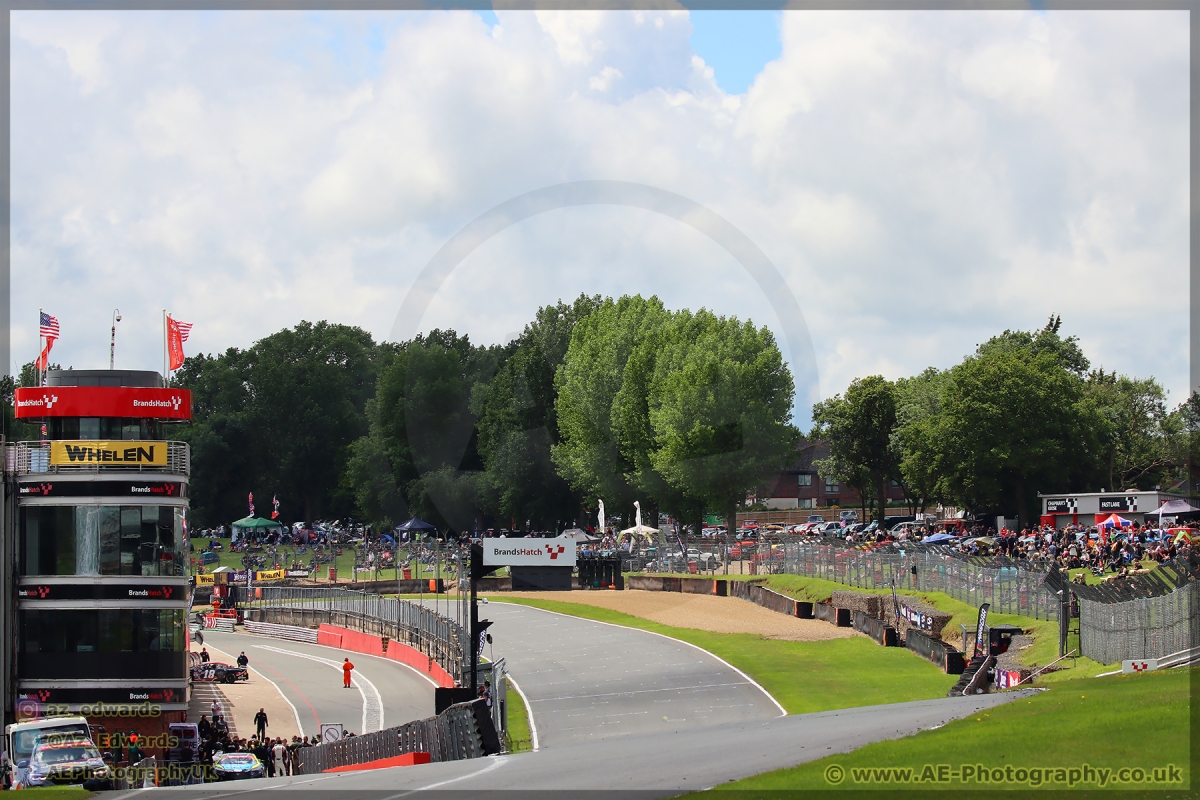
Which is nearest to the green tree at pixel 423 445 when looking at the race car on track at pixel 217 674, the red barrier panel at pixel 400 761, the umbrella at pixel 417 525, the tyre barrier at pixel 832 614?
the umbrella at pixel 417 525

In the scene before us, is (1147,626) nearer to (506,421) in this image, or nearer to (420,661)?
(420,661)

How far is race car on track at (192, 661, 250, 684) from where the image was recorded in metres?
49.6

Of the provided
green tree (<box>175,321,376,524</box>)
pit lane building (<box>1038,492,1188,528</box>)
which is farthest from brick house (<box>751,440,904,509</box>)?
pit lane building (<box>1038,492,1188,528</box>)

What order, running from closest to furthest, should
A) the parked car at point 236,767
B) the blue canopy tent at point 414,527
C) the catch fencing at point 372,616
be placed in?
the parked car at point 236,767 < the catch fencing at point 372,616 < the blue canopy tent at point 414,527

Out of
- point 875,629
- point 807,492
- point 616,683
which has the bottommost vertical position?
point 616,683

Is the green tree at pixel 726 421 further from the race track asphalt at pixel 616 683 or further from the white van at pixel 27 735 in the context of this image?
the white van at pixel 27 735

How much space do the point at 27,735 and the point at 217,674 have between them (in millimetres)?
24440

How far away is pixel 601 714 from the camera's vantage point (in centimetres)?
3344

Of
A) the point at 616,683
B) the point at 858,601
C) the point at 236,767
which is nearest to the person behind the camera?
the point at 236,767

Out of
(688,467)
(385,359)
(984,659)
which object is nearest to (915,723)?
(984,659)

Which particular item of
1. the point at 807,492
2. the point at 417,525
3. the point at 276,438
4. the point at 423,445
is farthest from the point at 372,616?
the point at 807,492

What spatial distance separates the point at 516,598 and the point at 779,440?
77.3 ft

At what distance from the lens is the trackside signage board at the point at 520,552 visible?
3188cm

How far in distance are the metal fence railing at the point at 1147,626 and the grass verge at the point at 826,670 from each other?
206 inches
